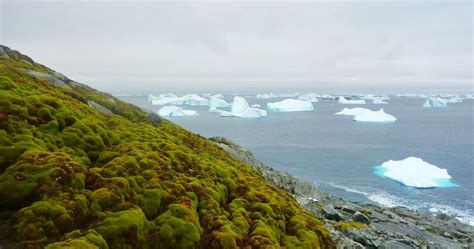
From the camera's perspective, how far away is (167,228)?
1373 cm

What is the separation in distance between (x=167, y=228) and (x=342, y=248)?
10.6m

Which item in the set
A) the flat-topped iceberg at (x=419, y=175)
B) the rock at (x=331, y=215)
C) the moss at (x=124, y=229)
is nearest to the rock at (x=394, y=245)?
the rock at (x=331, y=215)

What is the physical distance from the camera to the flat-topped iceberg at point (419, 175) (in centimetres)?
7138

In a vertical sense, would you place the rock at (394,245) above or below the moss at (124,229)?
below

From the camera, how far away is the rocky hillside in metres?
12.2

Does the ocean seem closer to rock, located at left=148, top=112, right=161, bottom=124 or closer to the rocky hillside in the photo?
rock, located at left=148, top=112, right=161, bottom=124

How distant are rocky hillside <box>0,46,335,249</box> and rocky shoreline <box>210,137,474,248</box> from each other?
6.28 m

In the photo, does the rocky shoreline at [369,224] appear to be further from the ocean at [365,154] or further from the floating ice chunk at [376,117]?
the floating ice chunk at [376,117]

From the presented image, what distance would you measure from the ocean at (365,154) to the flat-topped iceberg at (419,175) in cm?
143

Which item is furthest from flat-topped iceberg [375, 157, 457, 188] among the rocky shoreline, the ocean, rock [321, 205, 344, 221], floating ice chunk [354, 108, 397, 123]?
floating ice chunk [354, 108, 397, 123]

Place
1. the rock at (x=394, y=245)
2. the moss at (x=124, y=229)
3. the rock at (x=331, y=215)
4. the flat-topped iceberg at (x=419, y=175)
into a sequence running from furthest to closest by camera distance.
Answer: the flat-topped iceberg at (x=419, y=175)
the rock at (x=331, y=215)
the rock at (x=394, y=245)
the moss at (x=124, y=229)

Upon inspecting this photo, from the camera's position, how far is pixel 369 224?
108 ft

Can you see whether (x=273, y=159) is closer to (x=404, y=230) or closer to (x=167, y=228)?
(x=404, y=230)

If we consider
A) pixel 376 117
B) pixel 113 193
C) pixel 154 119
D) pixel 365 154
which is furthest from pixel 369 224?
pixel 376 117
